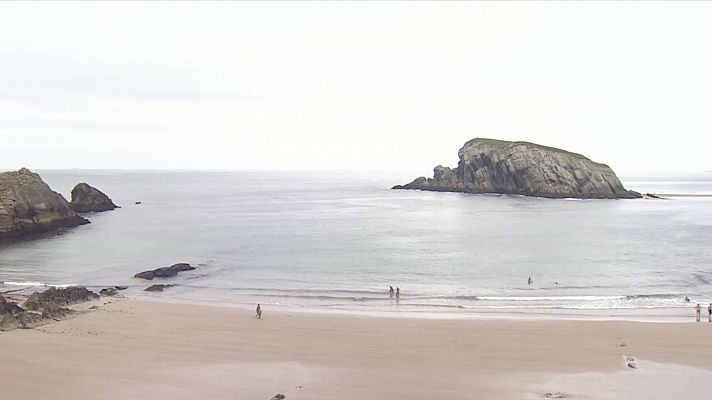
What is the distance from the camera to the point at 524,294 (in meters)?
33.4

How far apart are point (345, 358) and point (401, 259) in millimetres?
26591

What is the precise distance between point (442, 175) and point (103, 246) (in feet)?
347

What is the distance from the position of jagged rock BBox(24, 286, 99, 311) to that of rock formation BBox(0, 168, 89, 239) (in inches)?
1404

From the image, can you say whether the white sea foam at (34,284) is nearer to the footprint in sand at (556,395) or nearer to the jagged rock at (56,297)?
the jagged rock at (56,297)

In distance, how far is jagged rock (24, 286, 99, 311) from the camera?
84.5ft

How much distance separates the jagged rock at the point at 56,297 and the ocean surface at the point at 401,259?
15.4 feet

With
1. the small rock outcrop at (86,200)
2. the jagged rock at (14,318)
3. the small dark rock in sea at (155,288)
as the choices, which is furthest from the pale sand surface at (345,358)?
the small rock outcrop at (86,200)

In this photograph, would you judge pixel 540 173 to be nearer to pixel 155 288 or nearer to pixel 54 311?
pixel 155 288

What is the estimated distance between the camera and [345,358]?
20.1 meters

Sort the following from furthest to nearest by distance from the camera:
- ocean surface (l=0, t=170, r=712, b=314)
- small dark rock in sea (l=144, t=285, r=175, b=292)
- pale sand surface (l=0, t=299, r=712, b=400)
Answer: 1. small dark rock in sea (l=144, t=285, r=175, b=292)
2. ocean surface (l=0, t=170, r=712, b=314)
3. pale sand surface (l=0, t=299, r=712, b=400)

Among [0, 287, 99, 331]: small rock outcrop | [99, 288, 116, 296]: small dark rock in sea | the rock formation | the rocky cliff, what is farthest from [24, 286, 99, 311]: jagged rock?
the rocky cliff

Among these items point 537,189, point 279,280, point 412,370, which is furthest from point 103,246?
point 537,189

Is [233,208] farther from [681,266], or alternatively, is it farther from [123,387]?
[123,387]

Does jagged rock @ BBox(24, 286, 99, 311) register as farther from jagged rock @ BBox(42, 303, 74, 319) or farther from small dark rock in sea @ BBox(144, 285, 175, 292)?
small dark rock in sea @ BBox(144, 285, 175, 292)
